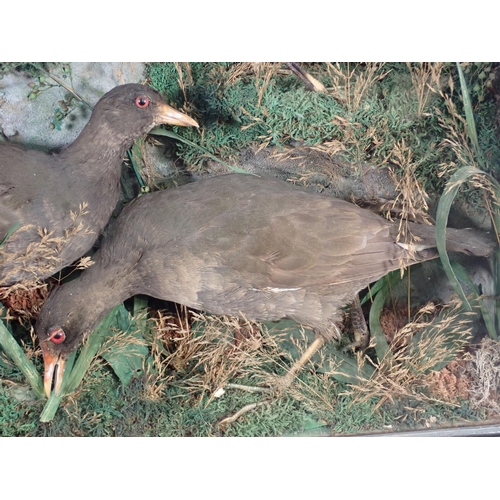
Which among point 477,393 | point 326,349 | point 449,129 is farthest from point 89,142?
point 477,393

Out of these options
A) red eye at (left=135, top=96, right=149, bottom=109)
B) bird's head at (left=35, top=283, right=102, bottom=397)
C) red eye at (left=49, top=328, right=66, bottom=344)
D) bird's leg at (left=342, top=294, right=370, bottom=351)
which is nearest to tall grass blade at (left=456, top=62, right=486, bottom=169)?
bird's leg at (left=342, top=294, right=370, bottom=351)

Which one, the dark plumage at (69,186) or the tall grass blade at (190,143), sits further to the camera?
the tall grass blade at (190,143)

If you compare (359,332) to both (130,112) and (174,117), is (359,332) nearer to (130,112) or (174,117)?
(174,117)

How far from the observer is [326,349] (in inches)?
87.4

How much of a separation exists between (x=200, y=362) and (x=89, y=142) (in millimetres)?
818

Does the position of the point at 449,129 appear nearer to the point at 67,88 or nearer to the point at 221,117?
the point at 221,117

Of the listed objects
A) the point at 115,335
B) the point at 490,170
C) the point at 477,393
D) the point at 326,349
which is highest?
the point at 490,170

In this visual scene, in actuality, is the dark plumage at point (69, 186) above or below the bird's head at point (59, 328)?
above

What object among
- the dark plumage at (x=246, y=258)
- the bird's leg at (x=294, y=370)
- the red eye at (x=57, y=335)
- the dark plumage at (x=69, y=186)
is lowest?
the bird's leg at (x=294, y=370)

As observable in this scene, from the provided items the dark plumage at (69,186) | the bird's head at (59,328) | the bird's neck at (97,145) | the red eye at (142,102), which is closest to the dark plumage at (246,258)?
the bird's head at (59,328)

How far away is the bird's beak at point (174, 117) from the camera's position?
2.24 meters

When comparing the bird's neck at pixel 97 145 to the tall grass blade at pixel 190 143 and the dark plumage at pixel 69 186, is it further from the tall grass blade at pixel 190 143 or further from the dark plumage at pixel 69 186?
the tall grass blade at pixel 190 143

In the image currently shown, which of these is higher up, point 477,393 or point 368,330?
point 368,330

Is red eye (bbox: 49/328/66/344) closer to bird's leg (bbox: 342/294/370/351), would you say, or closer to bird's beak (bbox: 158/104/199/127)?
bird's beak (bbox: 158/104/199/127)
